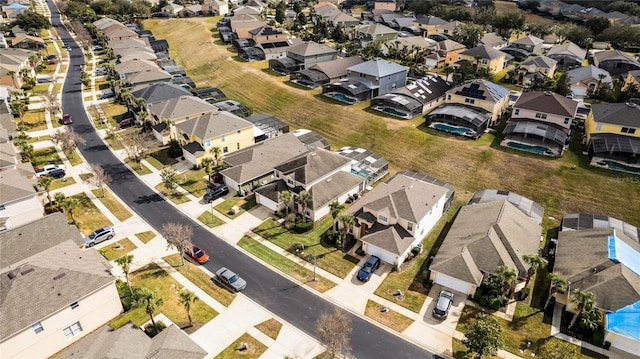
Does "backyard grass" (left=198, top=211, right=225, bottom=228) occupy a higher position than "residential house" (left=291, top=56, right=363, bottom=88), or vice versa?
"residential house" (left=291, top=56, right=363, bottom=88)

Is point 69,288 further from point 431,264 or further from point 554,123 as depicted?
point 554,123

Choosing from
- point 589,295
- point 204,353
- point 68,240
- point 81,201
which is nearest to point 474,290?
point 589,295

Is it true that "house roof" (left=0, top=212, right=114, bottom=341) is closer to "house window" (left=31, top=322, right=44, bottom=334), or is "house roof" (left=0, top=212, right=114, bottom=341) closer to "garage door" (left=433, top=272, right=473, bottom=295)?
"house window" (left=31, top=322, right=44, bottom=334)

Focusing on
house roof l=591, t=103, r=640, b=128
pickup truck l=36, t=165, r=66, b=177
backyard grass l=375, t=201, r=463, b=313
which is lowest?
pickup truck l=36, t=165, r=66, b=177

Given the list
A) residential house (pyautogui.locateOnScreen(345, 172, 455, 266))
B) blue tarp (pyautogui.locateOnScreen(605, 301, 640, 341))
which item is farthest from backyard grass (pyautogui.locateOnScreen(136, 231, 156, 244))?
blue tarp (pyautogui.locateOnScreen(605, 301, 640, 341))

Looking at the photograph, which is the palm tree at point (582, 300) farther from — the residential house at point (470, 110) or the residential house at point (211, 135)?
the residential house at point (211, 135)

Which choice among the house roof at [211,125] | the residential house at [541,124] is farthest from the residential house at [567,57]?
the house roof at [211,125]

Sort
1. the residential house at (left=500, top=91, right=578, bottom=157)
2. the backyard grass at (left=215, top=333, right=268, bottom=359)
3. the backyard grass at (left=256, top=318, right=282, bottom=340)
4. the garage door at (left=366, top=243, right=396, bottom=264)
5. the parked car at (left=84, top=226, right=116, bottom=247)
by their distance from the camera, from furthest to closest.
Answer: the residential house at (left=500, top=91, right=578, bottom=157) < the parked car at (left=84, top=226, right=116, bottom=247) < the garage door at (left=366, top=243, right=396, bottom=264) < the backyard grass at (left=256, top=318, right=282, bottom=340) < the backyard grass at (left=215, top=333, right=268, bottom=359)
